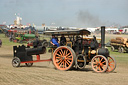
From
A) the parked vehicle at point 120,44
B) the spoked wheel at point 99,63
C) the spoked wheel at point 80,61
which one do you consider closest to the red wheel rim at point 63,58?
the spoked wheel at point 80,61

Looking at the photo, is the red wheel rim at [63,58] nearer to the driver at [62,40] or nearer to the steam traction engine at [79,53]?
the steam traction engine at [79,53]

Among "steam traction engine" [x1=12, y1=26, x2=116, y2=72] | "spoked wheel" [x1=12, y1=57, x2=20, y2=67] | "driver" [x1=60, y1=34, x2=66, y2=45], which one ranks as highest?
"driver" [x1=60, y1=34, x2=66, y2=45]

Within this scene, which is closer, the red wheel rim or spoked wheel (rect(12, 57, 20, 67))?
the red wheel rim

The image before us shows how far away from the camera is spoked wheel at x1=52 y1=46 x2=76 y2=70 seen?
28.8 feet

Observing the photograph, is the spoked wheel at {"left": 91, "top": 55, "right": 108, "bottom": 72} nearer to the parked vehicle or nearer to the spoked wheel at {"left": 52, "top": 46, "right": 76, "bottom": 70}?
the spoked wheel at {"left": 52, "top": 46, "right": 76, "bottom": 70}

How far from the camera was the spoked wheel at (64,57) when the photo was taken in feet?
28.8

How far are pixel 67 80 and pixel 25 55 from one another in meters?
4.68

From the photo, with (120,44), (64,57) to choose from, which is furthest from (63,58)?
(120,44)

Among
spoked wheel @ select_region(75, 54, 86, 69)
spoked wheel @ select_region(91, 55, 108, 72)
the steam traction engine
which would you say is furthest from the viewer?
spoked wheel @ select_region(75, 54, 86, 69)

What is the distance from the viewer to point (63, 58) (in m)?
8.99

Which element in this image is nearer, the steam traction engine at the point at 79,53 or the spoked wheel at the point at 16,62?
the steam traction engine at the point at 79,53

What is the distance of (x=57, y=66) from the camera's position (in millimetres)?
9102

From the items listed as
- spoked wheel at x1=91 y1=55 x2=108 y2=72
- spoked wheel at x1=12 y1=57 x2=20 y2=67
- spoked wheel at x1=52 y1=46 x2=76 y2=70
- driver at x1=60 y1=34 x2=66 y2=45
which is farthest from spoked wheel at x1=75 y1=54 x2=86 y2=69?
spoked wheel at x1=12 y1=57 x2=20 y2=67

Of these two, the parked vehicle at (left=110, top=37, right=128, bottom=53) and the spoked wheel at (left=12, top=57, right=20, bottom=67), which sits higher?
the parked vehicle at (left=110, top=37, right=128, bottom=53)
